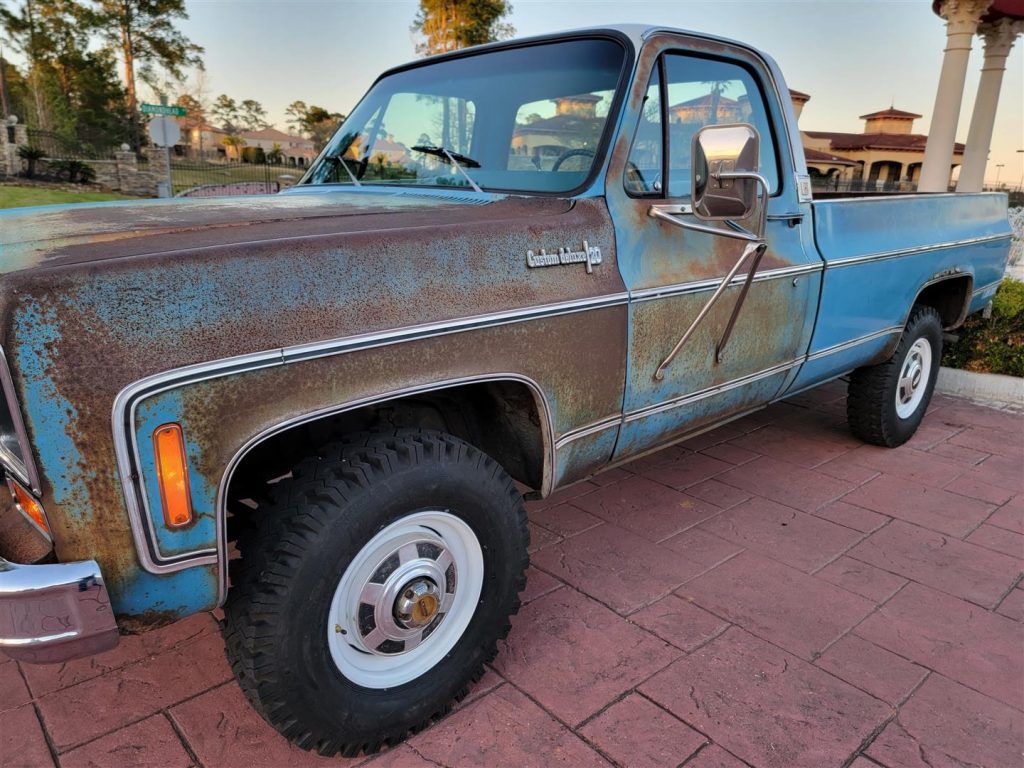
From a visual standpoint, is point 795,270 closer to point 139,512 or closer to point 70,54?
point 139,512

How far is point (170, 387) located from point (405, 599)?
87 centimetres

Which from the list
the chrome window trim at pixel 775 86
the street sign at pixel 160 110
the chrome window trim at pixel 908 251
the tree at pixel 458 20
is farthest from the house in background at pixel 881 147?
the chrome window trim at pixel 775 86

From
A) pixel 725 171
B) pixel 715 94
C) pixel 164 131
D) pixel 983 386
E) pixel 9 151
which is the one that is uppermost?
pixel 164 131

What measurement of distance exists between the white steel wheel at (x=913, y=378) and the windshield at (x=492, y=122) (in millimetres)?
2757

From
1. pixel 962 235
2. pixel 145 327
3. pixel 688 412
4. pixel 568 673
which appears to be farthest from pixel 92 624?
pixel 962 235

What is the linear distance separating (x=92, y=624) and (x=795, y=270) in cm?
277

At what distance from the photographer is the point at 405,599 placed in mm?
1930

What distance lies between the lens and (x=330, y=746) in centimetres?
187

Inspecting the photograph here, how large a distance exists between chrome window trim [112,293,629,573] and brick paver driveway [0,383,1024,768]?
799 millimetres

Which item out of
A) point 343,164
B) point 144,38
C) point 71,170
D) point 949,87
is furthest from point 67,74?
point 343,164

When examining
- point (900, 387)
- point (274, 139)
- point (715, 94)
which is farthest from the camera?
point (274, 139)

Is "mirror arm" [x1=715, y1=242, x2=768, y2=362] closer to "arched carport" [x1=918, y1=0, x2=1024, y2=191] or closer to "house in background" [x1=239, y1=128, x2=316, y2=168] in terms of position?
"arched carport" [x1=918, y1=0, x2=1024, y2=191]

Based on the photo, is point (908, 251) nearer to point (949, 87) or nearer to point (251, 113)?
point (949, 87)

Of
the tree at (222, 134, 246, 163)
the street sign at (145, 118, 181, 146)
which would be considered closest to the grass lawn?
the street sign at (145, 118, 181, 146)
